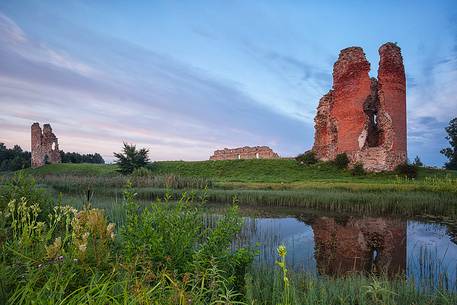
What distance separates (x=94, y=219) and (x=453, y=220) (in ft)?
44.0

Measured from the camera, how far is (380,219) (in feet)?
44.2

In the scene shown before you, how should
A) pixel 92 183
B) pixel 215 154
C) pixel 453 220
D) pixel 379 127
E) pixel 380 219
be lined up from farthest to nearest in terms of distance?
1. pixel 215 154
2. pixel 379 127
3. pixel 92 183
4. pixel 380 219
5. pixel 453 220

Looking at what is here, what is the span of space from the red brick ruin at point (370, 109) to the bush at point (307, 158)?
7.26ft

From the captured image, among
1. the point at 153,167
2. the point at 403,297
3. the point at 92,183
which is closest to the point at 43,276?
the point at 403,297

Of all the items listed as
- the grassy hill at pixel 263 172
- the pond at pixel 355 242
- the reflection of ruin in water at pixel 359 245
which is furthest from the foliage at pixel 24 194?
the grassy hill at pixel 263 172

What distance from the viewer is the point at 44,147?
52.1 m

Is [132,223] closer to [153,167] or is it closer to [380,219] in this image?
[380,219]

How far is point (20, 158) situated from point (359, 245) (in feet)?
209

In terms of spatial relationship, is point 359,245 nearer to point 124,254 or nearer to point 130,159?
point 124,254

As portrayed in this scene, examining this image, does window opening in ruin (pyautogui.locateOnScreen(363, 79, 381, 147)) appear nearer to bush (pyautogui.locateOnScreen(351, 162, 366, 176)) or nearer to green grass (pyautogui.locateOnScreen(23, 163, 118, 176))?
bush (pyautogui.locateOnScreen(351, 162, 366, 176))

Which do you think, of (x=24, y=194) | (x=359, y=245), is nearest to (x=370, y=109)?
(x=359, y=245)

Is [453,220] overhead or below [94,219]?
below

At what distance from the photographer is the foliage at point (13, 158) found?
55719 mm

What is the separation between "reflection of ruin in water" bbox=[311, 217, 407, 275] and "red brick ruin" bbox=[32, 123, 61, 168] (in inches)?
→ 1940
